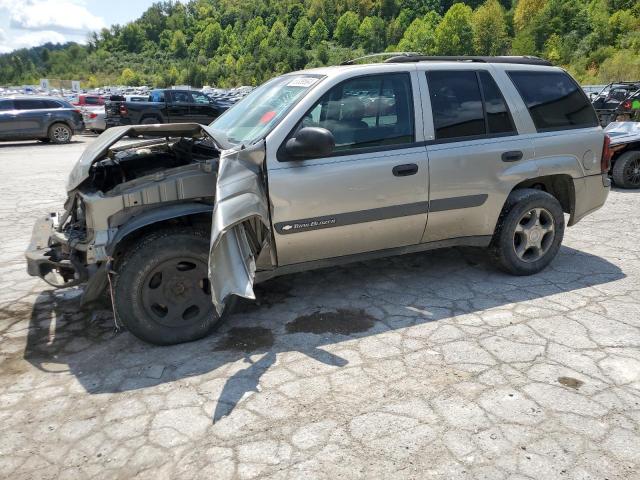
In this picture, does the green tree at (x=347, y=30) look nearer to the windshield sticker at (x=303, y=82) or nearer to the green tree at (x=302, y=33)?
the green tree at (x=302, y=33)

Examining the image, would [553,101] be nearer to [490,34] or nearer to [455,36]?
[455,36]

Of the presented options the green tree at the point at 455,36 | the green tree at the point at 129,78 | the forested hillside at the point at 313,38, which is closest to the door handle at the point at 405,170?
the forested hillside at the point at 313,38

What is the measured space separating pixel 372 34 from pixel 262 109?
453ft

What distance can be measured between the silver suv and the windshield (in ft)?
0.07

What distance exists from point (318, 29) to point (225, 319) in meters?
149

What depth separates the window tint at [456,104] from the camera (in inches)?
162

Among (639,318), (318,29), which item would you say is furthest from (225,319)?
(318,29)

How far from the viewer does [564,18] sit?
96.2 meters

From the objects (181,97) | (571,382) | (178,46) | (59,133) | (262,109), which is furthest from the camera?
(178,46)

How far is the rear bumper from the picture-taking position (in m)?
4.75

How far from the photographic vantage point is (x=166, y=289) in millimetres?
3598

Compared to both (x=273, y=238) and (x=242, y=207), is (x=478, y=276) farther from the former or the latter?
(x=242, y=207)

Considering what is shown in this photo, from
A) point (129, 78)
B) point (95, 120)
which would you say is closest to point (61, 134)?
point (95, 120)

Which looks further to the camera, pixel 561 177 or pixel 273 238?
pixel 561 177
